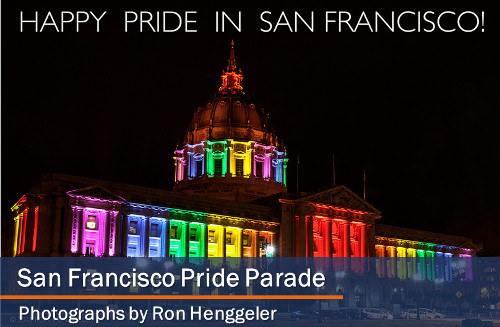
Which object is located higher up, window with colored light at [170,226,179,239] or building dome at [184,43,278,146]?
building dome at [184,43,278,146]

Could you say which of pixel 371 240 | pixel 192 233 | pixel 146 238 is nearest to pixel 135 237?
pixel 146 238

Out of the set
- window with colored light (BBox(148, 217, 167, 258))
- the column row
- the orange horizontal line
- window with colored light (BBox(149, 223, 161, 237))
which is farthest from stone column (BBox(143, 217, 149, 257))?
the orange horizontal line

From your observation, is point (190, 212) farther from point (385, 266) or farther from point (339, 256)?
point (385, 266)

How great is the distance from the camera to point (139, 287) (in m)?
82.4

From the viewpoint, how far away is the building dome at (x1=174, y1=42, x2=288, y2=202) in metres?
112

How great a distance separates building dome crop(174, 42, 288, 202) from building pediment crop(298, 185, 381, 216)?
13.2 m

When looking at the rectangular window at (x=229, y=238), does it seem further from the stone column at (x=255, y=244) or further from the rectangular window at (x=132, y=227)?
the rectangular window at (x=132, y=227)

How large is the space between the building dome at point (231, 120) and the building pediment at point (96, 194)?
3426 centimetres

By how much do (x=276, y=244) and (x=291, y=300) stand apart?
18.6 metres

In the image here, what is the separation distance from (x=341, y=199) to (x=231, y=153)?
67.7 feet

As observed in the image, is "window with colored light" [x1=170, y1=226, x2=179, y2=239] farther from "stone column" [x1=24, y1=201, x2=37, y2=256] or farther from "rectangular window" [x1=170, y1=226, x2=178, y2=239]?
"stone column" [x1=24, y1=201, x2=37, y2=256]

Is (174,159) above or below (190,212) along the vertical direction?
above

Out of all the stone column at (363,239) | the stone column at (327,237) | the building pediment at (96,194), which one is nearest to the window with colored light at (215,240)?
the building pediment at (96,194)

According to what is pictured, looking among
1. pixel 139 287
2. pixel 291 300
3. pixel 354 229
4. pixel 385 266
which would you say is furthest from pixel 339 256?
pixel 139 287
